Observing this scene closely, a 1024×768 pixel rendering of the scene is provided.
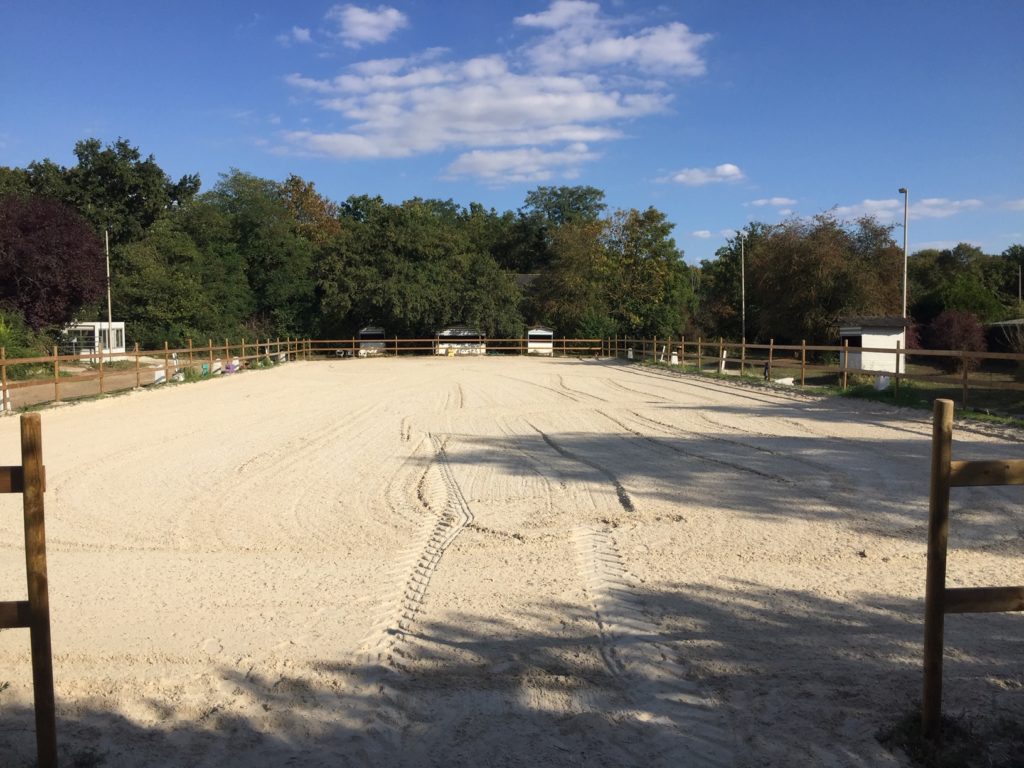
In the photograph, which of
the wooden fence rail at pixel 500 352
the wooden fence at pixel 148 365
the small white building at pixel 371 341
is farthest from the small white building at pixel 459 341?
the small white building at pixel 371 341

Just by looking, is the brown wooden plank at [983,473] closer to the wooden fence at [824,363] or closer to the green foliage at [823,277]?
the wooden fence at [824,363]

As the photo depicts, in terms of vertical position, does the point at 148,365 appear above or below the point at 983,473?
Result: below

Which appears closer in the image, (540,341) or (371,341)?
(371,341)

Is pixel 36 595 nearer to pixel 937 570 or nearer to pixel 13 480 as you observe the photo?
pixel 13 480

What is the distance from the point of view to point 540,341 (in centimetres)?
4862

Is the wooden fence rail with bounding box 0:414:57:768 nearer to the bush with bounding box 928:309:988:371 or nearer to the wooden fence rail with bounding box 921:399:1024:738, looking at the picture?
the wooden fence rail with bounding box 921:399:1024:738

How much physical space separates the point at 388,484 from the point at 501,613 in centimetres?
393

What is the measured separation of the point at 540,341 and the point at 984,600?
45.7 metres

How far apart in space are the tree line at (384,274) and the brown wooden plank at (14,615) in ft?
116

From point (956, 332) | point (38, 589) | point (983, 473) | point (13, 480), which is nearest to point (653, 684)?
point (983, 473)

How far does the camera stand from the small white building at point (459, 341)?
1876 inches

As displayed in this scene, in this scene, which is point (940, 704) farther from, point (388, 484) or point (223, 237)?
point (223, 237)

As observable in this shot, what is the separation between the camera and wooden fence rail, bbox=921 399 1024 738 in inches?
121

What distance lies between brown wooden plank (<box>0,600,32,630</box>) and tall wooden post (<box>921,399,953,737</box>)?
11.9 ft
